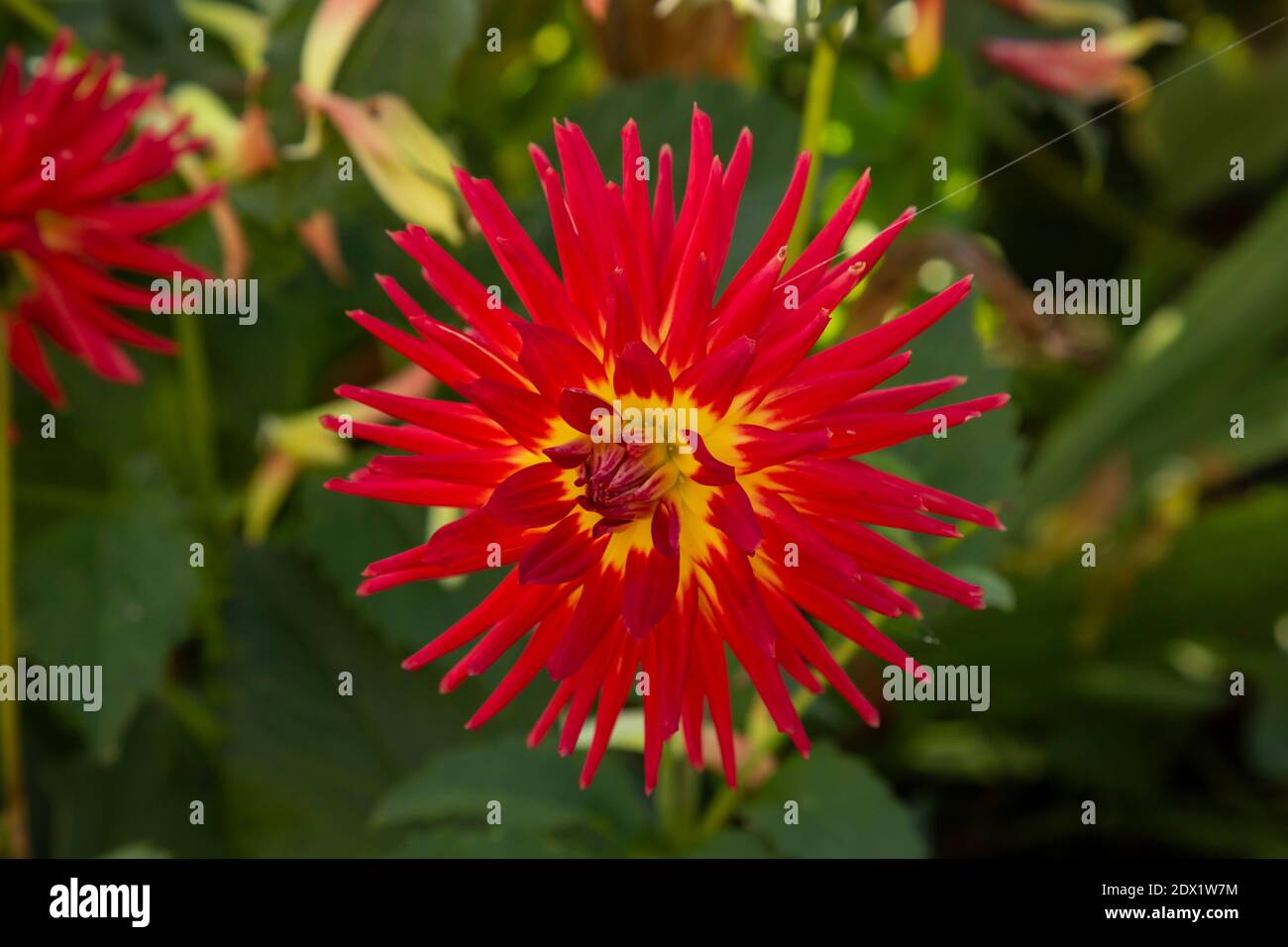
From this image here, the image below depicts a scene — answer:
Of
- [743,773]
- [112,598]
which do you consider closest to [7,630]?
[112,598]

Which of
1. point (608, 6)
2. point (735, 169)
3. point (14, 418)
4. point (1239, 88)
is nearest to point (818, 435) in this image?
point (735, 169)

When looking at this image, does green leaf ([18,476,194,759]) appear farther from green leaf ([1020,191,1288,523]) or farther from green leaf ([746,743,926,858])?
green leaf ([1020,191,1288,523])

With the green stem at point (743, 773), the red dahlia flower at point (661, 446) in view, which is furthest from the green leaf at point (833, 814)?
the red dahlia flower at point (661, 446)

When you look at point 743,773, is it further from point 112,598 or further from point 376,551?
point 112,598

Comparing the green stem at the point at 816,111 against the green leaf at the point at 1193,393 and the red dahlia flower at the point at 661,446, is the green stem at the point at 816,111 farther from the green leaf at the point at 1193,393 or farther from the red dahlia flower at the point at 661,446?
the green leaf at the point at 1193,393

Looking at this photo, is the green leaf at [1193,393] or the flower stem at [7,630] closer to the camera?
the flower stem at [7,630]
